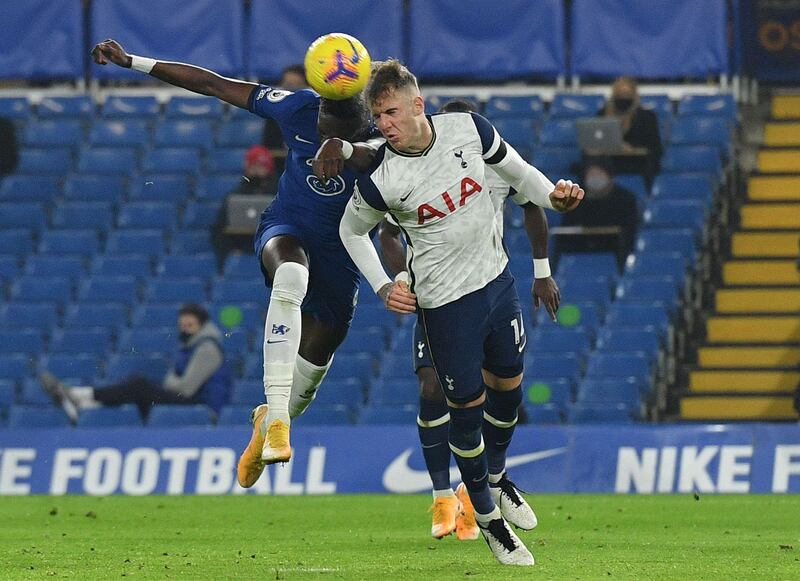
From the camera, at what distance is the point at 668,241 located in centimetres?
1861

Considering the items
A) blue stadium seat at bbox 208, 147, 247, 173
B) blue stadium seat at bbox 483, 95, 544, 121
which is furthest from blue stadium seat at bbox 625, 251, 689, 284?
blue stadium seat at bbox 208, 147, 247, 173

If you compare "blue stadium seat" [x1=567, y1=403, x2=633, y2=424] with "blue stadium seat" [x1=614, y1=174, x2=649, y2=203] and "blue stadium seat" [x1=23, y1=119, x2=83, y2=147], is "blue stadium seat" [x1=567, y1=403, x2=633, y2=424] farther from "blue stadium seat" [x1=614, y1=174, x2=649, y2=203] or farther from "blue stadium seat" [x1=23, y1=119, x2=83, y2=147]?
"blue stadium seat" [x1=23, y1=119, x2=83, y2=147]

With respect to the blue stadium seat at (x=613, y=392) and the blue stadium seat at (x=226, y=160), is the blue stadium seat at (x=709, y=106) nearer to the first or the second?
the blue stadium seat at (x=613, y=392)

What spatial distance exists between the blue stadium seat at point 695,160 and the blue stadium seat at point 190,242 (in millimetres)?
5339

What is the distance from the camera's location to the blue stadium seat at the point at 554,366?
17.2m

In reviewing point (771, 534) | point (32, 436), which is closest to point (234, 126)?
point (32, 436)

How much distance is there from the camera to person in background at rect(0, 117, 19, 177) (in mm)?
21547

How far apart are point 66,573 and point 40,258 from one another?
12.0 metres

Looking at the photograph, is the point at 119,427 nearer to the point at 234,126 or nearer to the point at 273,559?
the point at 234,126

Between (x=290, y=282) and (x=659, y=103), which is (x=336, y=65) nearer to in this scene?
→ (x=290, y=282)

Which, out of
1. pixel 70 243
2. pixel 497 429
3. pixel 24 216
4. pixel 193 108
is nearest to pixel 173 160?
pixel 193 108

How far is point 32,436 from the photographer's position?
53.0 feet

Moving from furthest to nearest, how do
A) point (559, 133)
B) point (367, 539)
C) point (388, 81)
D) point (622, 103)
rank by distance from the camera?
point (559, 133), point (622, 103), point (367, 539), point (388, 81)

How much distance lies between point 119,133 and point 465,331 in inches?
546
